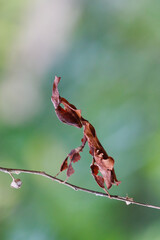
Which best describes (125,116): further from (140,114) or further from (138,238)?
(138,238)

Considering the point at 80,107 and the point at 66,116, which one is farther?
the point at 80,107

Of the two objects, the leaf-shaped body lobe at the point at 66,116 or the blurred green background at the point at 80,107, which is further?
the blurred green background at the point at 80,107

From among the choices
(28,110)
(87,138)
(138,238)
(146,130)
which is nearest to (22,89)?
(28,110)

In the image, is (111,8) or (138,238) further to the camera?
(111,8)

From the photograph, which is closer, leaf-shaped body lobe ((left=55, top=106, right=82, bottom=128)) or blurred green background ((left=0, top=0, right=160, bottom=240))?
leaf-shaped body lobe ((left=55, top=106, right=82, bottom=128))

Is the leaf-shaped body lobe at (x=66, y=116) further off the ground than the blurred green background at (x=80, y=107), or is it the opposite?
the blurred green background at (x=80, y=107)

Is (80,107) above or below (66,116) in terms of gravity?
above

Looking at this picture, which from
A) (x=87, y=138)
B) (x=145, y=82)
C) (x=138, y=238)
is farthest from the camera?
(x=145, y=82)

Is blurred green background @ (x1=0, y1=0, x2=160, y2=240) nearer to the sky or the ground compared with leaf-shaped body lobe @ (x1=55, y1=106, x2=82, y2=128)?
nearer to the sky
